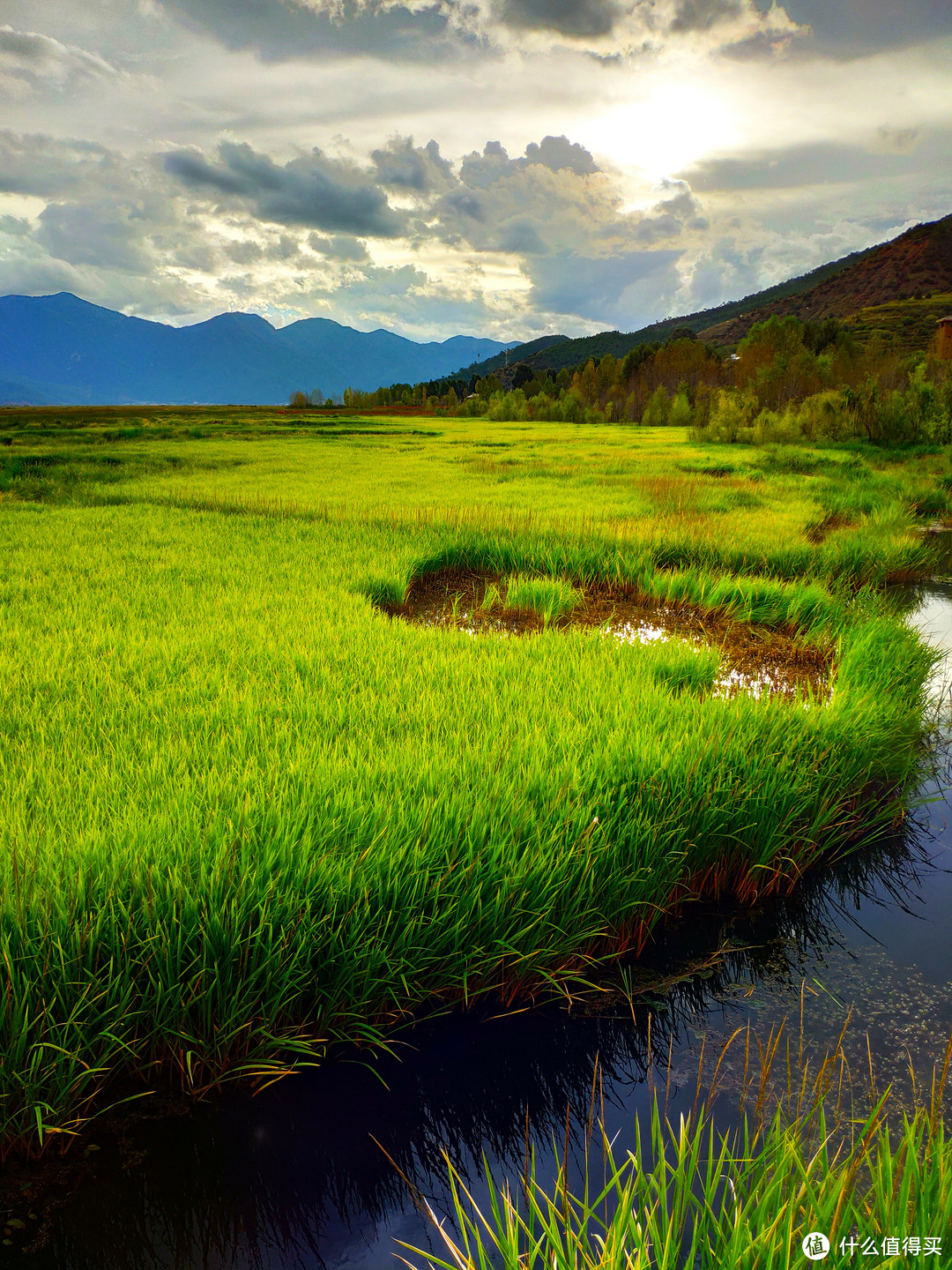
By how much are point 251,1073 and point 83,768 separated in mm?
1677

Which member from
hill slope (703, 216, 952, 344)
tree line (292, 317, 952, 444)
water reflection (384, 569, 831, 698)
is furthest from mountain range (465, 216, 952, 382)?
water reflection (384, 569, 831, 698)

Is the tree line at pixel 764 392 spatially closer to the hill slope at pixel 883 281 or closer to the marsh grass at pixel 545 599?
the marsh grass at pixel 545 599

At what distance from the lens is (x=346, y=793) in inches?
110

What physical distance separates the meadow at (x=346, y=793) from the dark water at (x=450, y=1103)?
160mm

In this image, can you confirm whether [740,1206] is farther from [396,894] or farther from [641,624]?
[641,624]

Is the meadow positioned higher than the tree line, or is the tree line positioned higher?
the tree line

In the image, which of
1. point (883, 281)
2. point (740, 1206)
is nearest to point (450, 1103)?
point (740, 1206)

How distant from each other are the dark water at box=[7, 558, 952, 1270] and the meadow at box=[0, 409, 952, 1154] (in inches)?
6.3

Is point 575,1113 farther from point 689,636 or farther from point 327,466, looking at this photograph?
point 327,466

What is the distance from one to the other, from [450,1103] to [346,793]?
1.16 meters

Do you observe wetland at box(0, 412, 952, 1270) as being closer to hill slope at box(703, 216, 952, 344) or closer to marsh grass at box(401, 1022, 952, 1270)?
marsh grass at box(401, 1022, 952, 1270)

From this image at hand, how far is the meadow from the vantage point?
2.11 m

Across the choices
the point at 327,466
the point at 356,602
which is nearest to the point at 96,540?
the point at 356,602

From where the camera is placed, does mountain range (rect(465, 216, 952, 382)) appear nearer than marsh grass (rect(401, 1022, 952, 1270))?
No
